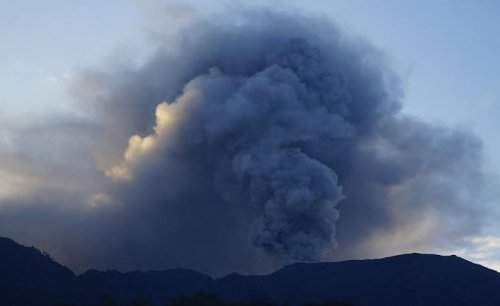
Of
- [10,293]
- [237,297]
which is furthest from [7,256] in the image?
[237,297]

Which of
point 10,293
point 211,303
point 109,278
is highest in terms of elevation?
point 109,278

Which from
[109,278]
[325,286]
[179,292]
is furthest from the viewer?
[109,278]

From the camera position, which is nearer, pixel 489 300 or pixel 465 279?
pixel 489 300

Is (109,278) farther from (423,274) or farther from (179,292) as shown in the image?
(423,274)

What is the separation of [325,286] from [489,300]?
2674cm

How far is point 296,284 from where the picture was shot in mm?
131625

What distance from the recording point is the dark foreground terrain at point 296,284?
126 metres

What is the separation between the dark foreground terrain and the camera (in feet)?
413

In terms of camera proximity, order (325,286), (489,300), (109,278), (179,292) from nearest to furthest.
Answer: (489,300), (325,286), (179,292), (109,278)

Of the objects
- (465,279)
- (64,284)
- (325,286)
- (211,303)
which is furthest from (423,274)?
(64,284)

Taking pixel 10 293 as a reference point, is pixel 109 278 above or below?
above

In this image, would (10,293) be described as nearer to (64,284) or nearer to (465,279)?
(64,284)

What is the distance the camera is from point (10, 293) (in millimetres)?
132875

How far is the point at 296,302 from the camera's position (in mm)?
127750
